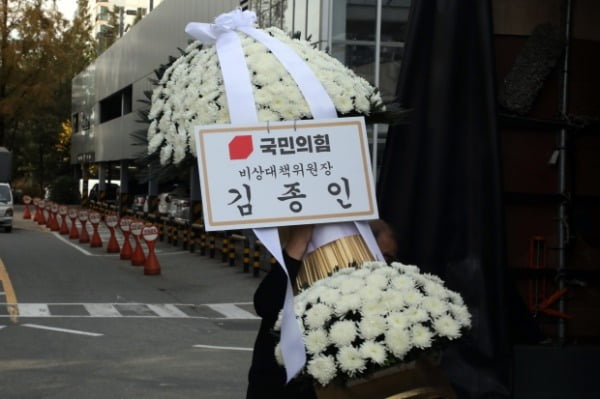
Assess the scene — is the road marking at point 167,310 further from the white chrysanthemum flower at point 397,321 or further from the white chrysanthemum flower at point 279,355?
the white chrysanthemum flower at point 397,321

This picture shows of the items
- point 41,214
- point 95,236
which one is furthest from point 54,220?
point 95,236

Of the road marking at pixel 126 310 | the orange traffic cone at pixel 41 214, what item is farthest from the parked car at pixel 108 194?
the road marking at pixel 126 310

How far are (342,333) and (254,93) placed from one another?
0.89 m

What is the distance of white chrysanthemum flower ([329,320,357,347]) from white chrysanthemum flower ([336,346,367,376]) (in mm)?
34

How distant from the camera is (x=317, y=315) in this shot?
10.7 feet

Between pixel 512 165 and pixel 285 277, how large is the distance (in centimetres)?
131

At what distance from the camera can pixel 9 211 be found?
35094 mm

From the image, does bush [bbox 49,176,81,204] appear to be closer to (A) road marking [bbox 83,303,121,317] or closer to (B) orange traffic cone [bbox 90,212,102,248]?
(B) orange traffic cone [bbox 90,212,102,248]

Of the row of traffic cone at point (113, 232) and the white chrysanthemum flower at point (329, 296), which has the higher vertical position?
the white chrysanthemum flower at point (329, 296)

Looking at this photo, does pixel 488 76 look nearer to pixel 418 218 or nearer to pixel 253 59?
pixel 418 218

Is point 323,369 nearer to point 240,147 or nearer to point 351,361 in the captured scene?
point 351,361

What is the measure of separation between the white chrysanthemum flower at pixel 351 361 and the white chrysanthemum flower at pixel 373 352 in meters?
0.02

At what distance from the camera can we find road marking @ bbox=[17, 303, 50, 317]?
555 inches

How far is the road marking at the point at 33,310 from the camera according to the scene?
14109 millimetres
